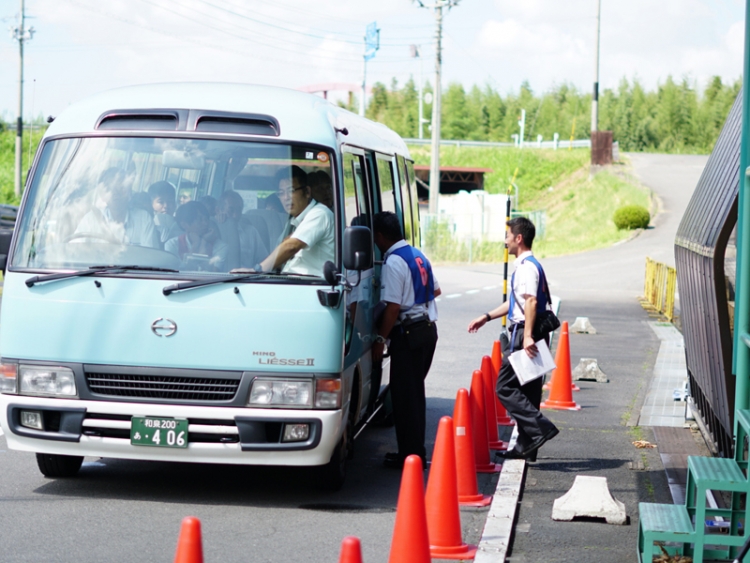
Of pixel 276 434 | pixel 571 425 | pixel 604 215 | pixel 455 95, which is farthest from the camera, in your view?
pixel 455 95

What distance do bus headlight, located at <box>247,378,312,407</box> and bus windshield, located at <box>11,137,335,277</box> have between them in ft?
2.35

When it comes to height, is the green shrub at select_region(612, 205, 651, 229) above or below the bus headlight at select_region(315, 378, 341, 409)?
below

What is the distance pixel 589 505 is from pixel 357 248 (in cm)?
220

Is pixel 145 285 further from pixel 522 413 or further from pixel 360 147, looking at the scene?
pixel 522 413

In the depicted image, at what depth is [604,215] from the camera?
181 feet

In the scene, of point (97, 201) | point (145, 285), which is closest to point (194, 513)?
point (145, 285)

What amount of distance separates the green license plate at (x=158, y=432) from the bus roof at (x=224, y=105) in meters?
1.92

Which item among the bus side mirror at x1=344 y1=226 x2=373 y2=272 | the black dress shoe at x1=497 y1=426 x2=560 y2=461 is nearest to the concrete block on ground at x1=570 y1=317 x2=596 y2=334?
the black dress shoe at x1=497 y1=426 x2=560 y2=461

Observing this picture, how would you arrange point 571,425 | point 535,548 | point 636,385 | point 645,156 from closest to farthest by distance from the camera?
1. point 535,548
2. point 571,425
3. point 636,385
4. point 645,156

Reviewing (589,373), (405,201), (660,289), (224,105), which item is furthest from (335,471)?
(660,289)

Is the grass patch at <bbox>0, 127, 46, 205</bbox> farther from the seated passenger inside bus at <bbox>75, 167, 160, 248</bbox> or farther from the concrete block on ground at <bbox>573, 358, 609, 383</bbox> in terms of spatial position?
the seated passenger inside bus at <bbox>75, 167, 160, 248</bbox>

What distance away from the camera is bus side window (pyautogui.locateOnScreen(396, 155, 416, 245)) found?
419 inches

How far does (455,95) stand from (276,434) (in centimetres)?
12500

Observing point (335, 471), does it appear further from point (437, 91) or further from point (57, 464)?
point (437, 91)
